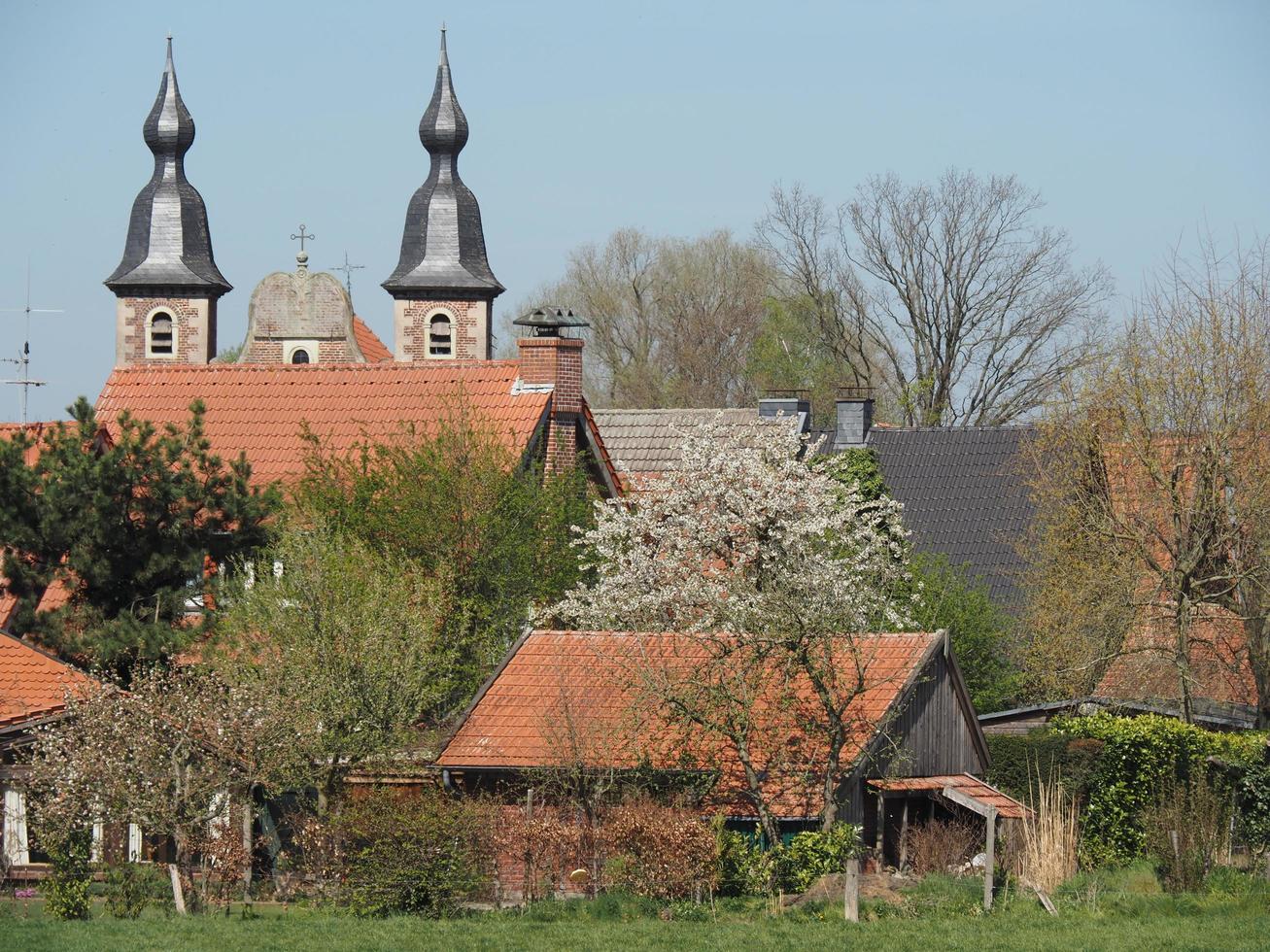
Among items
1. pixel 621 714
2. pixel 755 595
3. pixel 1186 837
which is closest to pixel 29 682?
pixel 621 714

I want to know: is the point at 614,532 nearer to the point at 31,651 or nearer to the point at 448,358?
the point at 31,651

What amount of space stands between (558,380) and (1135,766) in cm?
1205

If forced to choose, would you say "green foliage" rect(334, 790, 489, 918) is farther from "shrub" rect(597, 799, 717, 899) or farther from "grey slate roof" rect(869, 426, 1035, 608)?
"grey slate roof" rect(869, 426, 1035, 608)

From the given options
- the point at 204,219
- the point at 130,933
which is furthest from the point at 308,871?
the point at 204,219

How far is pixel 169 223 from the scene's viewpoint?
2057 inches

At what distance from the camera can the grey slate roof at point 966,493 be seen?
3753 cm

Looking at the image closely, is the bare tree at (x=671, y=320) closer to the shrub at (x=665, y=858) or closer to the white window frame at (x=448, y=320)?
the white window frame at (x=448, y=320)

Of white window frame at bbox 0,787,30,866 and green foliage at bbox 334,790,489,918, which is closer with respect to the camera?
green foliage at bbox 334,790,489,918

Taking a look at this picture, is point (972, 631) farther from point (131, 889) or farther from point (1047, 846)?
point (131, 889)

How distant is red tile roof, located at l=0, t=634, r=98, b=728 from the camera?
23562mm

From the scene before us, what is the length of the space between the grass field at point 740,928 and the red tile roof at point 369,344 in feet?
125

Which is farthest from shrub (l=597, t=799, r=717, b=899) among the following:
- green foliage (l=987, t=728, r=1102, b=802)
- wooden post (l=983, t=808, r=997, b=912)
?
green foliage (l=987, t=728, r=1102, b=802)

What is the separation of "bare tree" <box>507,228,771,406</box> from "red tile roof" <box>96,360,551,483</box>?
29069 millimetres

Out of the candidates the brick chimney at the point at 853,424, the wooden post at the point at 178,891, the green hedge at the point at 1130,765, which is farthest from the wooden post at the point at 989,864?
the brick chimney at the point at 853,424
